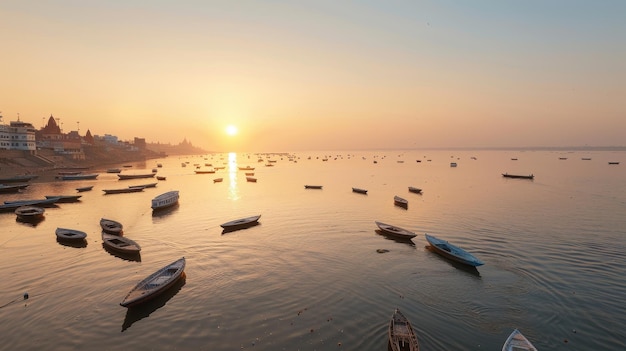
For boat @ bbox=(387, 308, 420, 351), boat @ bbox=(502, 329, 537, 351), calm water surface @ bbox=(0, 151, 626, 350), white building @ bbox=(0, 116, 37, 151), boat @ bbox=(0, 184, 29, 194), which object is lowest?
calm water surface @ bbox=(0, 151, 626, 350)

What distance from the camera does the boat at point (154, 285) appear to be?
2141 cm

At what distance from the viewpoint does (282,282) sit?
1047 inches

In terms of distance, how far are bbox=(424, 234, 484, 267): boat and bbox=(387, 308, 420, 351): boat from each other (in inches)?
569

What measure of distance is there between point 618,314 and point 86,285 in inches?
1625

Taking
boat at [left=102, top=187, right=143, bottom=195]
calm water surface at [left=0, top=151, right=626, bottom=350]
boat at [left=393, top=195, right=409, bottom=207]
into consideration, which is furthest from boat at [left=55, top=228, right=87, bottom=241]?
boat at [left=393, top=195, right=409, bottom=207]

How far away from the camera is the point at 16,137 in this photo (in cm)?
11719

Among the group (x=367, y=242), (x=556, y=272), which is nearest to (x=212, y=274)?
(x=367, y=242)

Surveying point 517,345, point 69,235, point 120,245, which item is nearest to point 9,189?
point 69,235

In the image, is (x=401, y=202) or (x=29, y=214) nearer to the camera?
(x=29, y=214)

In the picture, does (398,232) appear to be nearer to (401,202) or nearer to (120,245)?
(401,202)

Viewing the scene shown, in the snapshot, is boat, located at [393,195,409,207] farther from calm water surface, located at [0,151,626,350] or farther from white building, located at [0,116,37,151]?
white building, located at [0,116,37,151]

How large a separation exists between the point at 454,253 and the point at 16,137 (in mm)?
157854

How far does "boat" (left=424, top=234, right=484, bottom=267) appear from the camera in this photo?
29.4 meters

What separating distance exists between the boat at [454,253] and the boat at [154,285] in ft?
86.9
